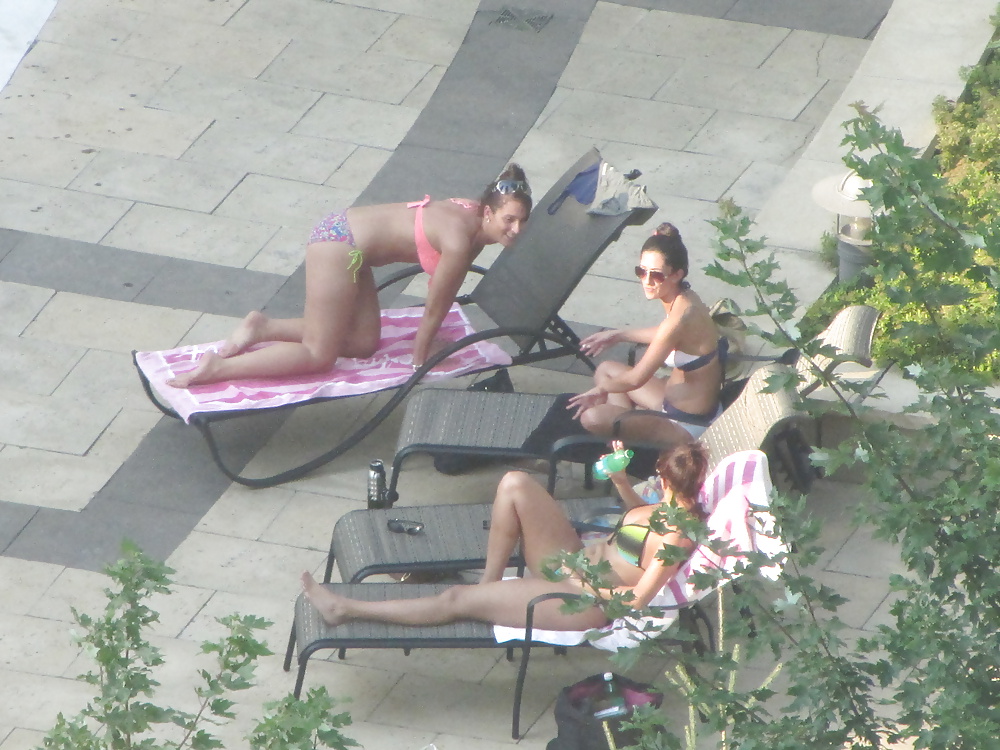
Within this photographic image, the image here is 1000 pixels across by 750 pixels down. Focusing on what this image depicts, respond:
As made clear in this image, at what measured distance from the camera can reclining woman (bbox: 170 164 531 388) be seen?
7480 millimetres

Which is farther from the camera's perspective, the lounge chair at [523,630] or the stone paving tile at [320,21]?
the stone paving tile at [320,21]

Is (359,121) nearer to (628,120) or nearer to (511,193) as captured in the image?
(628,120)

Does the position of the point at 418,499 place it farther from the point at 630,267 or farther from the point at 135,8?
the point at 135,8

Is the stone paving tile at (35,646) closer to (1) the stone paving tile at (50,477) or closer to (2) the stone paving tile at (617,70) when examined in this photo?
(1) the stone paving tile at (50,477)

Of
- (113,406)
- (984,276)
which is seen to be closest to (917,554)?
(984,276)

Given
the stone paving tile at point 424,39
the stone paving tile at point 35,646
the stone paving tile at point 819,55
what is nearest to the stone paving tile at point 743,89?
the stone paving tile at point 819,55

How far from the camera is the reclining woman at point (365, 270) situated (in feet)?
24.5

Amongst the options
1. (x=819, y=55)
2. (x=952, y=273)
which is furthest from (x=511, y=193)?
(x=819, y=55)

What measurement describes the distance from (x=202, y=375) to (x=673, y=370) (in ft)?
7.05

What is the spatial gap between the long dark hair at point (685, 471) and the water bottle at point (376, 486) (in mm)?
1552

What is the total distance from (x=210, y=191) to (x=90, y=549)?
325 cm

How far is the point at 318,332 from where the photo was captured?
7586mm

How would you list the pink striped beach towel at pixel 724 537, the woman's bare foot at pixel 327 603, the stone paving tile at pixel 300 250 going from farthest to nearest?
the stone paving tile at pixel 300 250, the woman's bare foot at pixel 327 603, the pink striped beach towel at pixel 724 537

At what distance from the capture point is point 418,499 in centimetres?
745
